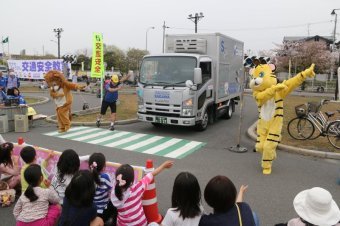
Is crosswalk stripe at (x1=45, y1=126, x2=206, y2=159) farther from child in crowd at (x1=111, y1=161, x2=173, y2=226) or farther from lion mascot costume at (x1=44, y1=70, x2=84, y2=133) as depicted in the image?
child in crowd at (x1=111, y1=161, x2=173, y2=226)

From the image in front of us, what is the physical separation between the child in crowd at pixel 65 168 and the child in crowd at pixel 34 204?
32 cm

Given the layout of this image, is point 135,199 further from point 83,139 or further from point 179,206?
point 83,139

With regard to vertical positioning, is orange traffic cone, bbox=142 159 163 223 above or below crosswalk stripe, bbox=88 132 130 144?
above

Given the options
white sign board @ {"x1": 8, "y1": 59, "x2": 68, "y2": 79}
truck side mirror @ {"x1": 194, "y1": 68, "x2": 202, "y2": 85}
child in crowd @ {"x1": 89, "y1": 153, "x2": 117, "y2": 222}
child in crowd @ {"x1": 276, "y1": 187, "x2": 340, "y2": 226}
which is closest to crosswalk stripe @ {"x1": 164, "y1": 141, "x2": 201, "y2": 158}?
truck side mirror @ {"x1": 194, "y1": 68, "x2": 202, "y2": 85}

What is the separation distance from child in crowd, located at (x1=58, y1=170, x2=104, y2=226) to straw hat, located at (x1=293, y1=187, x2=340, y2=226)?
1.96 metres

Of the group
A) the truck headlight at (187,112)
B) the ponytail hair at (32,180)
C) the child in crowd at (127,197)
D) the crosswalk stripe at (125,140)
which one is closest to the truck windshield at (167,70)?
the truck headlight at (187,112)

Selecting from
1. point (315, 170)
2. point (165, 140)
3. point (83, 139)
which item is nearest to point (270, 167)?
point (315, 170)

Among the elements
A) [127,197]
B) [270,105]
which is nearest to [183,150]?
[270,105]

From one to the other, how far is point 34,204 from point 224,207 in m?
2.20

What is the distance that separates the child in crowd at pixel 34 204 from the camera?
362 centimetres

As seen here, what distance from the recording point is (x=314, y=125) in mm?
9297

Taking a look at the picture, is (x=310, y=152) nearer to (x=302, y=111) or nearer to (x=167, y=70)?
(x=302, y=111)

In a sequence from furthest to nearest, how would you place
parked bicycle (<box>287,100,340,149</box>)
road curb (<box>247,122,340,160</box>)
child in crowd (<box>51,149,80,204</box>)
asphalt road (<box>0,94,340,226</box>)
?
1. parked bicycle (<box>287,100,340,149</box>)
2. road curb (<box>247,122,340,160</box>)
3. asphalt road (<box>0,94,340,226</box>)
4. child in crowd (<box>51,149,80,204</box>)

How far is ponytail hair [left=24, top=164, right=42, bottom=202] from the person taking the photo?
11.8 feet
